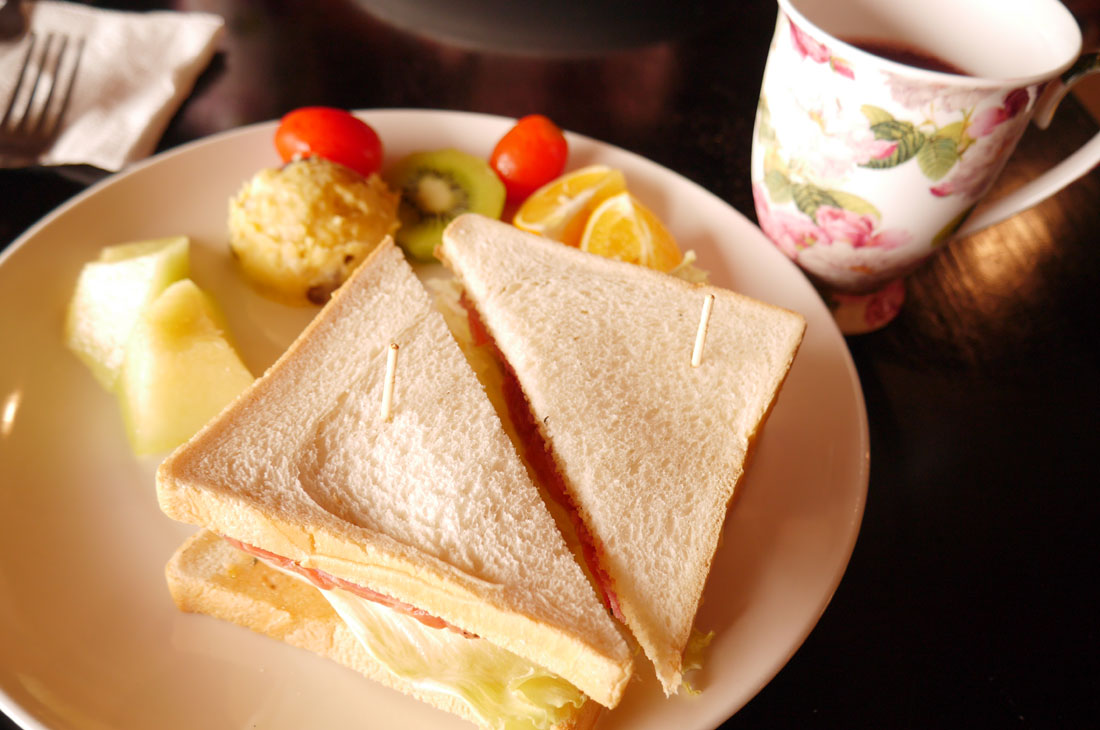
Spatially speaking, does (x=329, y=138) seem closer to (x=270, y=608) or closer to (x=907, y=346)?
(x=270, y=608)

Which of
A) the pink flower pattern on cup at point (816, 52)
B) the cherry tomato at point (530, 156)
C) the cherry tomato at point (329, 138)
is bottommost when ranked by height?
the cherry tomato at point (530, 156)

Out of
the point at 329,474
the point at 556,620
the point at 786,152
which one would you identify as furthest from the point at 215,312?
the point at 786,152

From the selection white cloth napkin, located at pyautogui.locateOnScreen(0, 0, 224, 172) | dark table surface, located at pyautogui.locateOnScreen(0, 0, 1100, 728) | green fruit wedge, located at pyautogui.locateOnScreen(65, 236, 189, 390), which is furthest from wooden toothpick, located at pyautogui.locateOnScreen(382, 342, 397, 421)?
white cloth napkin, located at pyautogui.locateOnScreen(0, 0, 224, 172)

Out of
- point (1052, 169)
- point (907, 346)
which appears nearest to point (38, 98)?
point (907, 346)

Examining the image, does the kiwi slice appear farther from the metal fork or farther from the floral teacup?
the metal fork

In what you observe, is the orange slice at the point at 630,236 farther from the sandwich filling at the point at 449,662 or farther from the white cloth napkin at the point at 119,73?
the white cloth napkin at the point at 119,73

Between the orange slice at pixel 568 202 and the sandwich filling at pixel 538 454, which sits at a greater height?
the orange slice at pixel 568 202

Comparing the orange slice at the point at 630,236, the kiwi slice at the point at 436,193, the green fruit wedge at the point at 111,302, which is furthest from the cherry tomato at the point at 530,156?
the green fruit wedge at the point at 111,302
